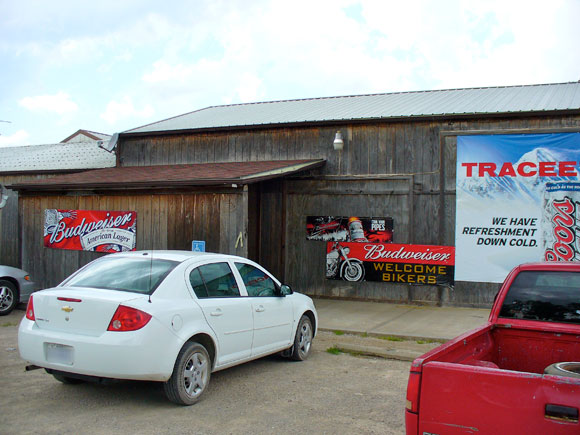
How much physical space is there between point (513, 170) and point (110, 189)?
895 cm

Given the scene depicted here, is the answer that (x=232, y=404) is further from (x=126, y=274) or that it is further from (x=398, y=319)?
(x=398, y=319)

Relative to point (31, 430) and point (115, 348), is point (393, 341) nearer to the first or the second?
point (115, 348)

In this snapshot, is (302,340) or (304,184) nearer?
(302,340)

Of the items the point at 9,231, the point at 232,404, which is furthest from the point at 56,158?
the point at 232,404

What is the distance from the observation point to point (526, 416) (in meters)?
3.10

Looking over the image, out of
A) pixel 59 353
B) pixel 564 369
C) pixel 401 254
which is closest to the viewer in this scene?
pixel 564 369

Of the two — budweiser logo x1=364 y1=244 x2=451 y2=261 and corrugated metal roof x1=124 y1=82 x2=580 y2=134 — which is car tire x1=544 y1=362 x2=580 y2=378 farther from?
corrugated metal roof x1=124 y1=82 x2=580 y2=134

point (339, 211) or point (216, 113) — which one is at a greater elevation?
point (216, 113)

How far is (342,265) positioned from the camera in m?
13.3

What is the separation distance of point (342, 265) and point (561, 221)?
4754 mm

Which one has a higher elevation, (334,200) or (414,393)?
(334,200)

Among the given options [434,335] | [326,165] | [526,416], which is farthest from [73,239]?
[526,416]

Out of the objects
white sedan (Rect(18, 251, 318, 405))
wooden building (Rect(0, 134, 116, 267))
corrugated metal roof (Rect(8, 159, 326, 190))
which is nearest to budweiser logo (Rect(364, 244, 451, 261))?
corrugated metal roof (Rect(8, 159, 326, 190))

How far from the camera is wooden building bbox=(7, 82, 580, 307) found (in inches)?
470
